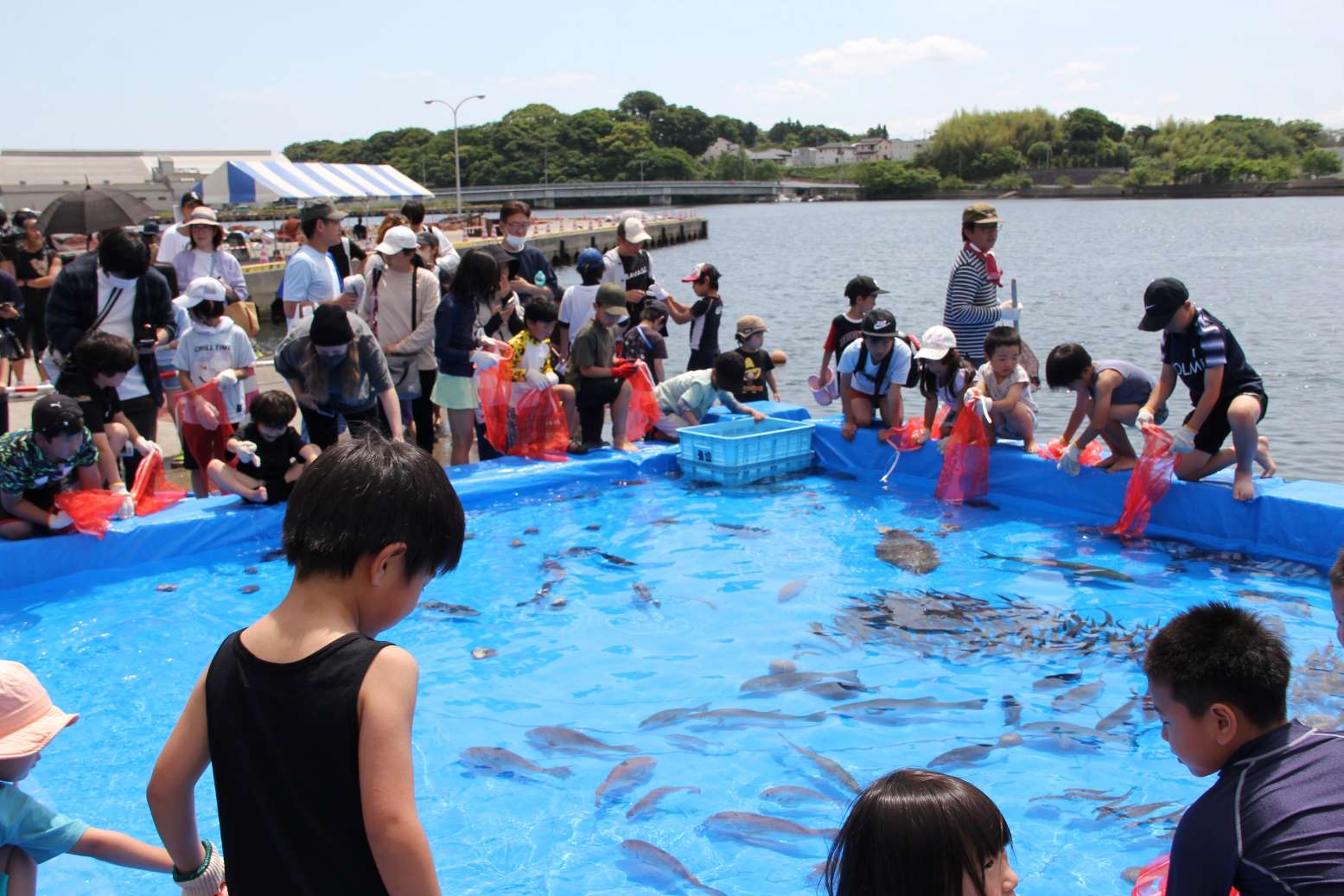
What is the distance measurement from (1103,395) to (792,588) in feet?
8.85

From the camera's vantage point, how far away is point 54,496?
7020 mm

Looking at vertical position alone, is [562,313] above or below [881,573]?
above

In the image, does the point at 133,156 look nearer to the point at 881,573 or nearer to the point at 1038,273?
the point at 1038,273

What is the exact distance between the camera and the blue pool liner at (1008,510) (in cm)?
709

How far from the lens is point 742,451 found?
920cm

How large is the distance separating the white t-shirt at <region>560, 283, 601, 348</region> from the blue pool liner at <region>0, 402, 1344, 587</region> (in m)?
1.59

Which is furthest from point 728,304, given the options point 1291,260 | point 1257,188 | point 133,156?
point 1257,188

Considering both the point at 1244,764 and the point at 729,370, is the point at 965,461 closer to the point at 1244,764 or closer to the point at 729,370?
the point at 729,370

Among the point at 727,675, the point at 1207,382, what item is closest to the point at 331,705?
the point at 727,675

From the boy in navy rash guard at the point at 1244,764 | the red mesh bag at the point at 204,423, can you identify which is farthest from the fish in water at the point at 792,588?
the boy in navy rash guard at the point at 1244,764

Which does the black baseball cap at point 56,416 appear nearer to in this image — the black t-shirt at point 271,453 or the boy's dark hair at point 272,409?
the boy's dark hair at point 272,409

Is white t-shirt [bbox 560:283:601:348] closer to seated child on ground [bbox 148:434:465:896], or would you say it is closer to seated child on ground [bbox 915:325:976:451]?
seated child on ground [bbox 915:325:976:451]

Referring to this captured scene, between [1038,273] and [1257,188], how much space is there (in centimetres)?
7457

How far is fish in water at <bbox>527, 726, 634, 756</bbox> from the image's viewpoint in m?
5.02
